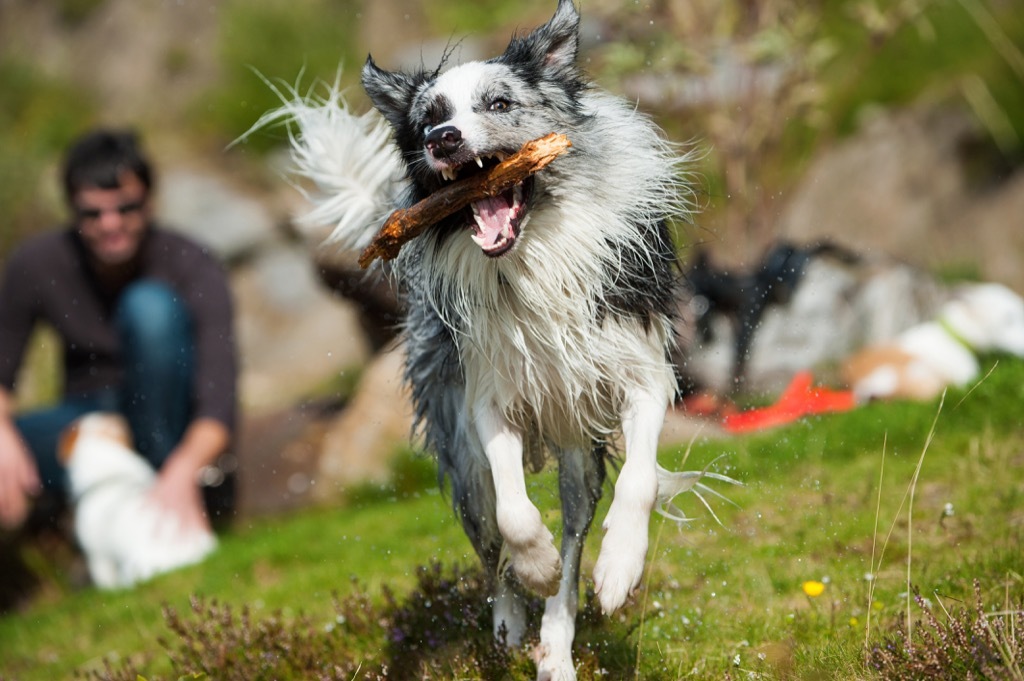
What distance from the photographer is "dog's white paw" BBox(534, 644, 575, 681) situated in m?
2.97

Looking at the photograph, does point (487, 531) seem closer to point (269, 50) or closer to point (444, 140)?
point (444, 140)

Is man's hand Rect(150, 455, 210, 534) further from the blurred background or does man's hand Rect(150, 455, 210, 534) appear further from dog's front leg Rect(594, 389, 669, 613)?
dog's front leg Rect(594, 389, 669, 613)

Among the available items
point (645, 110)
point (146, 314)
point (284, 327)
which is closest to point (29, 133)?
point (284, 327)

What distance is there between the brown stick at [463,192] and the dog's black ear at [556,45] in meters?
0.30

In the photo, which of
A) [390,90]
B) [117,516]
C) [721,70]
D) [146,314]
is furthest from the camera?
[721,70]

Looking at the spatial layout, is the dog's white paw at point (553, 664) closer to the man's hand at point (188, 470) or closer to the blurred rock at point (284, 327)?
the man's hand at point (188, 470)

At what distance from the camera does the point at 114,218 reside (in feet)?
20.3

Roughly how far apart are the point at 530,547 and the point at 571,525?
1.82 ft

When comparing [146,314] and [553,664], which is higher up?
[146,314]

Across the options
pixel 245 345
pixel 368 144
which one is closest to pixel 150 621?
pixel 368 144

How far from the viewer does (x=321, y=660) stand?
11.5 ft

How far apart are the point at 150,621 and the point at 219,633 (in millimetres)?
1543

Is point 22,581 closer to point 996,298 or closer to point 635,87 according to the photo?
point 635,87

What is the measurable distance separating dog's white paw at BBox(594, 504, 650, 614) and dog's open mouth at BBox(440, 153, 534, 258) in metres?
0.79
